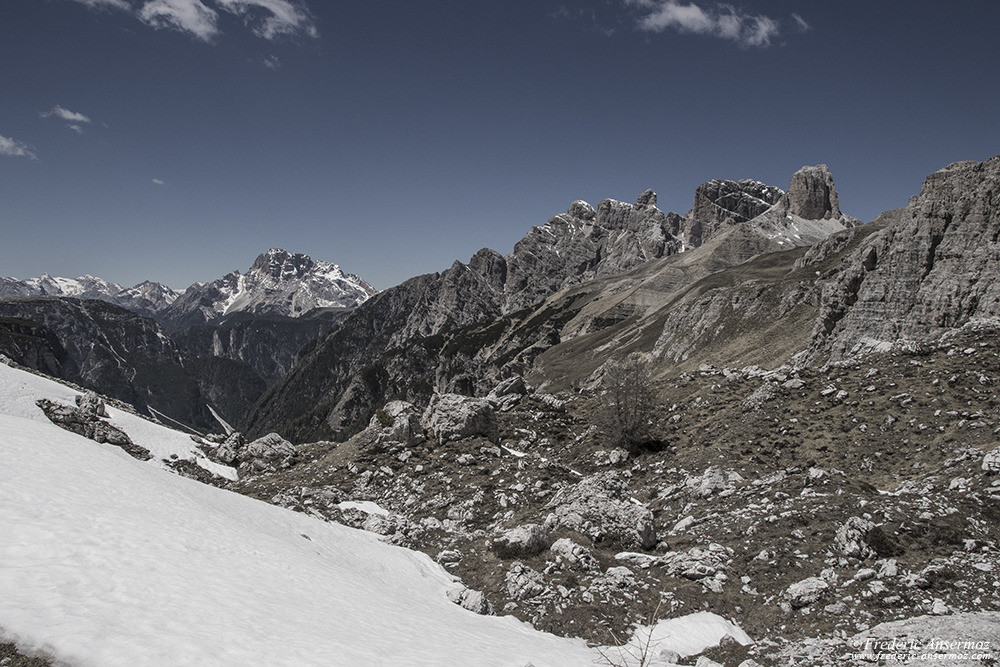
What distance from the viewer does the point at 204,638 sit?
25.1 feet

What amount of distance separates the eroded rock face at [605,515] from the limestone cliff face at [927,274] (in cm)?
2826

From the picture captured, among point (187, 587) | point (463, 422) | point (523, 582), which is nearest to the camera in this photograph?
point (187, 587)

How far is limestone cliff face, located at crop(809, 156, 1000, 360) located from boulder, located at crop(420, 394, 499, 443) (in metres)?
29.3

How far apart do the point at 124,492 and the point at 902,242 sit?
194 ft

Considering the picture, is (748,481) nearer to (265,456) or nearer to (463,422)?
(463,422)

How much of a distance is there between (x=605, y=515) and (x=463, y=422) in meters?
16.6

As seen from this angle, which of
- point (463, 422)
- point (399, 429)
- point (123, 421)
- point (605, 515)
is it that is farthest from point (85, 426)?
point (605, 515)

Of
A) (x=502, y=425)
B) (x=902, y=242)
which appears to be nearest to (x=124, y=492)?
(x=502, y=425)

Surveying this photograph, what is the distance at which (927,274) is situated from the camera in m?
41.4

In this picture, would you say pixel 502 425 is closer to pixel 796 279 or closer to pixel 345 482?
pixel 345 482

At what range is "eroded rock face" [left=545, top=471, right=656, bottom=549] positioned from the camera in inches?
684

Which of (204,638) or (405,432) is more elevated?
(405,432)

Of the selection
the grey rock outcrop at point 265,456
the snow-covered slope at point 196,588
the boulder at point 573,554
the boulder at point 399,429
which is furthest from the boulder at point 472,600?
the grey rock outcrop at point 265,456

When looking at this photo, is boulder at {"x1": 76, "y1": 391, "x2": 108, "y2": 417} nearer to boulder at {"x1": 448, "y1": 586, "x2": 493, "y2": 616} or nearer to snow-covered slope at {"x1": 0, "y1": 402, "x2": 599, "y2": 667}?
snow-covered slope at {"x1": 0, "y1": 402, "x2": 599, "y2": 667}
